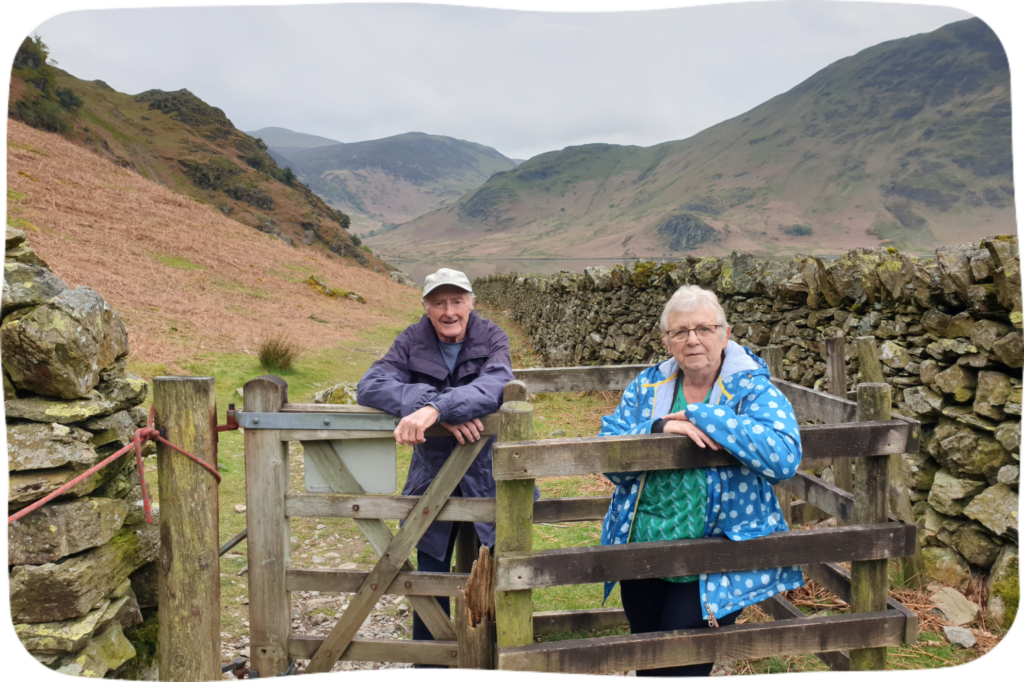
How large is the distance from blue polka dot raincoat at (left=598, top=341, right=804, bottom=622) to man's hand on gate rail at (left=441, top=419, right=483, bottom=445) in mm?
618

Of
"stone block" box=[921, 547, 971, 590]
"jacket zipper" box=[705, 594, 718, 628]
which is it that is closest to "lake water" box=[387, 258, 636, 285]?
"stone block" box=[921, 547, 971, 590]

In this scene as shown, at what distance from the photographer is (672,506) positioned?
99.7 inches

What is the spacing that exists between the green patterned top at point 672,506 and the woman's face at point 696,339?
0.60 feet

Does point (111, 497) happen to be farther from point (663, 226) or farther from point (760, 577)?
point (663, 226)

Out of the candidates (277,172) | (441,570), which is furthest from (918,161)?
(441,570)

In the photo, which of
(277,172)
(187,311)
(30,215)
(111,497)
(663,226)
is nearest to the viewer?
(111,497)

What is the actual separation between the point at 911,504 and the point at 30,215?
20.9m

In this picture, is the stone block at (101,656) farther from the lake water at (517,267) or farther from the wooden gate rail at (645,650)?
the lake water at (517,267)

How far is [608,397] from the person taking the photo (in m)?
9.70

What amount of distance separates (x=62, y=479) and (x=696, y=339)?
9.66 feet

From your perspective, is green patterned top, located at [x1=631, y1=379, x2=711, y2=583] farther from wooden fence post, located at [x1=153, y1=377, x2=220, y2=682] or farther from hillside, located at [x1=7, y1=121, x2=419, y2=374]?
hillside, located at [x1=7, y1=121, x2=419, y2=374]

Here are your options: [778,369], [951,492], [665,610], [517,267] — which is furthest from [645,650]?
[517,267]

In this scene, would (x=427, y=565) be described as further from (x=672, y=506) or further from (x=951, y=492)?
(x=951, y=492)

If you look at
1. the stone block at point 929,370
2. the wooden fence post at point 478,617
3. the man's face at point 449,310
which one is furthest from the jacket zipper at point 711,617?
the stone block at point 929,370
